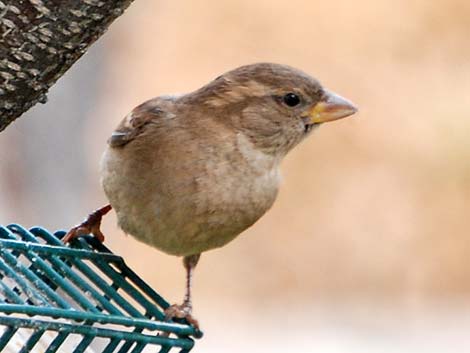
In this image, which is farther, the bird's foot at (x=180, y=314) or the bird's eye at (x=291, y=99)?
the bird's eye at (x=291, y=99)

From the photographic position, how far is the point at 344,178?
12.5 metres

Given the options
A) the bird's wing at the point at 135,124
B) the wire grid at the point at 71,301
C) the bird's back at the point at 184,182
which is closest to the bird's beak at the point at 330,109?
the bird's back at the point at 184,182

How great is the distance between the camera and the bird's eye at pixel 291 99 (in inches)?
184

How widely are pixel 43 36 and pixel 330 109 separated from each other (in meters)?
1.32

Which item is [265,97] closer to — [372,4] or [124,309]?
[124,309]

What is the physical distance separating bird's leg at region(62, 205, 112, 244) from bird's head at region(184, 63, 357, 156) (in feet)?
1.82

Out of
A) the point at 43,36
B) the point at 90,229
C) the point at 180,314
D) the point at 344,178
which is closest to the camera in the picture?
the point at 43,36

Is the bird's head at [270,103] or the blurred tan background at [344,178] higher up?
the blurred tan background at [344,178]

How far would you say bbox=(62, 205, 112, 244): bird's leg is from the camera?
14.3ft

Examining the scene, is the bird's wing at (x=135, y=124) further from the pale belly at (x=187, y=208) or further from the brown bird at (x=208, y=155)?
the pale belly at (x=187, y=208)

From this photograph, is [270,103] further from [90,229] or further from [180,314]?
[180,314]

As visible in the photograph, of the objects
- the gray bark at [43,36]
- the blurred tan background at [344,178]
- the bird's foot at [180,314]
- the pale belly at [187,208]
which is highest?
the blurred tan background at [344,178]

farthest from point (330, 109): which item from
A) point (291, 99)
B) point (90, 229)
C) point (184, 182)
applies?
point (90, 229)

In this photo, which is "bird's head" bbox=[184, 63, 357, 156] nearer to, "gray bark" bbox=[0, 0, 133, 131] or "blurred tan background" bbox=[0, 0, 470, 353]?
"gray bark" bbox=[0, 0, 133, 131]
